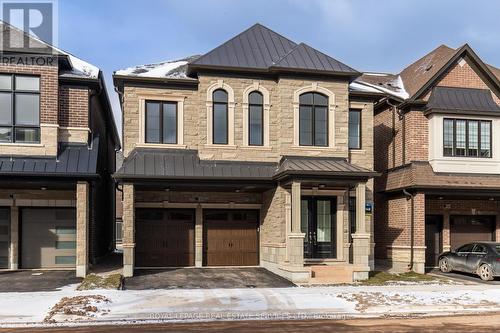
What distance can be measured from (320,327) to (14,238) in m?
13.1

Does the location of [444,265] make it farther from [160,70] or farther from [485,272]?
[160,70]

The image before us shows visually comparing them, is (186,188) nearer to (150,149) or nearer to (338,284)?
(150,149)

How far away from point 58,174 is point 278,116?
8102 millimetres

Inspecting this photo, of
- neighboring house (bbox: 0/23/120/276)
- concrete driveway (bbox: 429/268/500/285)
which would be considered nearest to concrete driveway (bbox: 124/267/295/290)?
neighboring house (bbox: 0/23/120/276)

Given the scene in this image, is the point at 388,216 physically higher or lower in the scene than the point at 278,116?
lower

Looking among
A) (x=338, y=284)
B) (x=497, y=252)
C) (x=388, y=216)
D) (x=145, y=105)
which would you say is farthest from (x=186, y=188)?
(x=497, y=252)

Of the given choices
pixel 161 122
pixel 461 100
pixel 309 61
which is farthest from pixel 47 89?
pixel 461 100

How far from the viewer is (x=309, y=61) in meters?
20.2

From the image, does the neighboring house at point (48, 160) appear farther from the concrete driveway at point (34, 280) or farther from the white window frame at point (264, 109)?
the white window frame at point (264, 109)

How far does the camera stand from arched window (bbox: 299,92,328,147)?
1997cm

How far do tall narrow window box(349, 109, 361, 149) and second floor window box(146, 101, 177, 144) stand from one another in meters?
6.96

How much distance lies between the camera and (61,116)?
18.3 meters

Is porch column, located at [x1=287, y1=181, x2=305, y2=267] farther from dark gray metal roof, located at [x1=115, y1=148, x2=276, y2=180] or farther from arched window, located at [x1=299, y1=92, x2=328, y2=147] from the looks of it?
arched window, located at [x1=299, y1=92, x2=328, y2=147]

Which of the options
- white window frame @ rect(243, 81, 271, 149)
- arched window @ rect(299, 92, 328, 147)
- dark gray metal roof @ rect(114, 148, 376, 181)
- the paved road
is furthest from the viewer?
arched window @ rect(299, 92, 328, 147)
